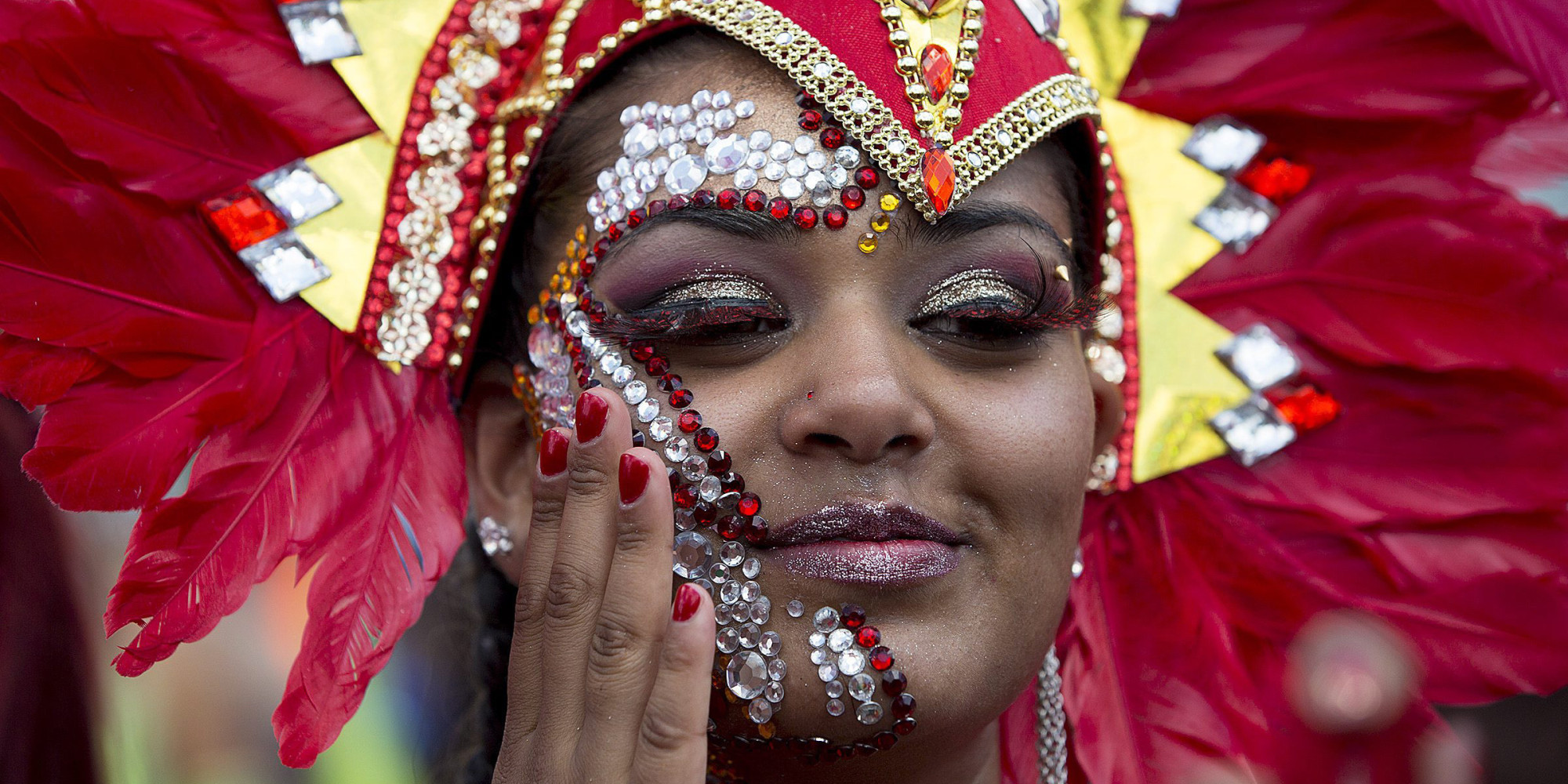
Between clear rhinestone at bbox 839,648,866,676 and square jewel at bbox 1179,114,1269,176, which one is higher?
square jewel at bbox 1179,114,1269,176

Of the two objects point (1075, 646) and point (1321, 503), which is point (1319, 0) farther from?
point (1075, 646)

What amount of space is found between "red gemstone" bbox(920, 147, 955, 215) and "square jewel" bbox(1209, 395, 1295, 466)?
0.94 meters

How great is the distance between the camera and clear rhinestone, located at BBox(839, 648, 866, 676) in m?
1.69

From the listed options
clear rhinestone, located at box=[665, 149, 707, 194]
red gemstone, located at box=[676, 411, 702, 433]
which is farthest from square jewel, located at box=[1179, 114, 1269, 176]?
red gemstone, located at box=[676, 411, 702, 433]

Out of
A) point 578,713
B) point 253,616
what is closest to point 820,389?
point 578,713

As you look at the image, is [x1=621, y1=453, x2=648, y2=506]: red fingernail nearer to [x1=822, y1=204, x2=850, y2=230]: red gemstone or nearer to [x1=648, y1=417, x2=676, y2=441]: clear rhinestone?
[x1=648, y1=417, x2=676, y2=441]: clear rhinestone

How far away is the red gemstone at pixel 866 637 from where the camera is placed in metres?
1.69

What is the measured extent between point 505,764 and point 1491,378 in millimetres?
1930

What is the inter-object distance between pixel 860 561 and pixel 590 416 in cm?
39

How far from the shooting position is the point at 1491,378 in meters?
2.45

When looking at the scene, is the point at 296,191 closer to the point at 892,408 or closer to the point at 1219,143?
the point at 892,408

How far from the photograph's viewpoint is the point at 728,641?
172cm

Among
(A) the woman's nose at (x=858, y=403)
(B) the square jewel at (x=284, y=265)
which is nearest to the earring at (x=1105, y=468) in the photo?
(A) the woman's nose at (x=858, y=403)

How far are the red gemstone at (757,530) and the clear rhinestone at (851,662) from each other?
18 centimetres
